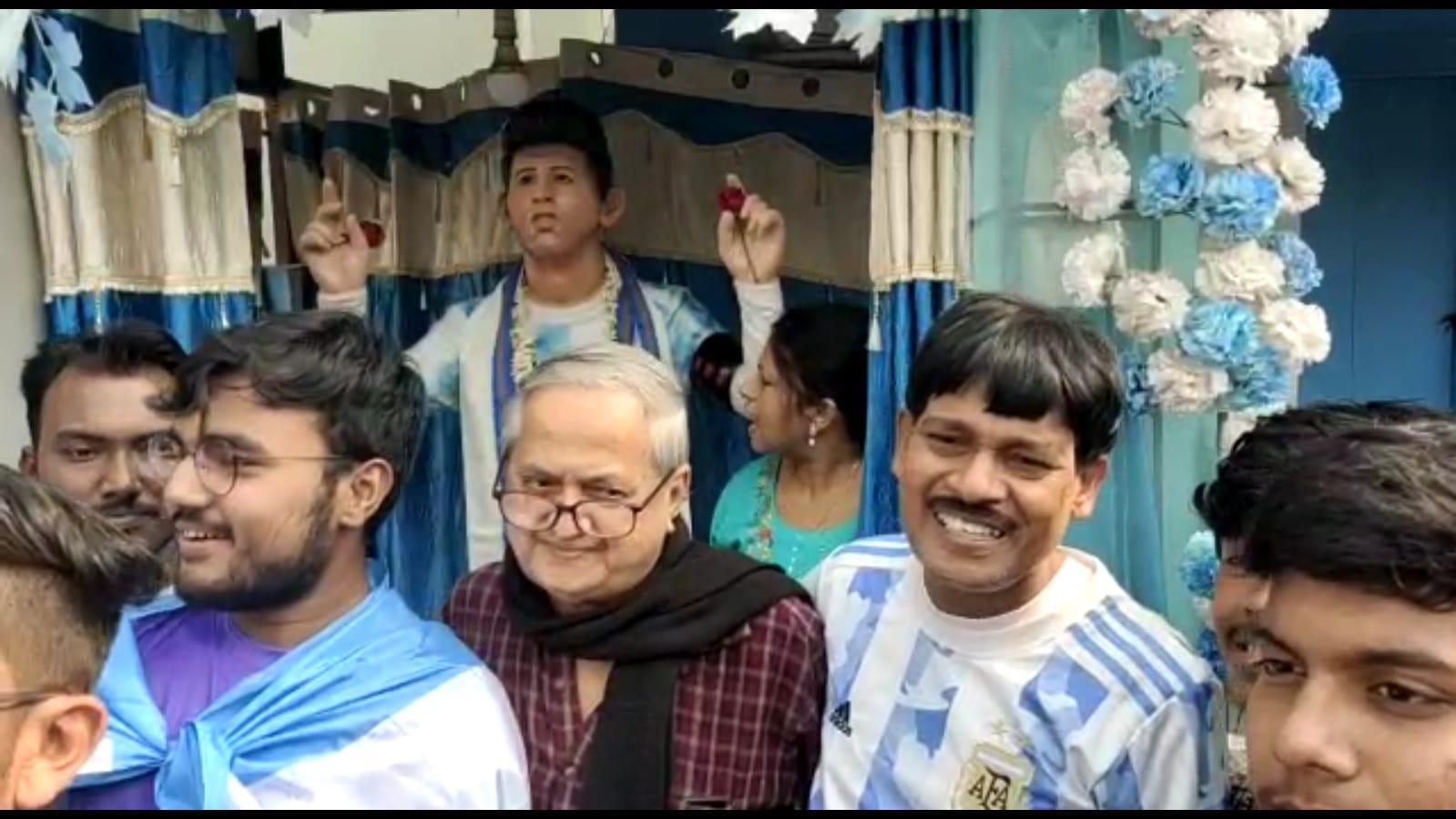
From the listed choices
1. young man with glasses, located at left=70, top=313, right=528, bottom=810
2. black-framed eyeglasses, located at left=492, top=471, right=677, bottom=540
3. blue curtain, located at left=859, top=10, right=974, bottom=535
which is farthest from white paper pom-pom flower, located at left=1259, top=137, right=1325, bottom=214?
young man with glasses, located at left=70, top=313, right=528, bottom=810

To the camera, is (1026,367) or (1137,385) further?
(1137,385)

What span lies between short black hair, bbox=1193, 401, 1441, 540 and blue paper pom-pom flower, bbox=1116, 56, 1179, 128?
2.59ft

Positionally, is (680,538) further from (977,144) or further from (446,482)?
(446,482)

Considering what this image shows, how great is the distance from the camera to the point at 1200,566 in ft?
7.53

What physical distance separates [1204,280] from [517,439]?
1252 millimetres

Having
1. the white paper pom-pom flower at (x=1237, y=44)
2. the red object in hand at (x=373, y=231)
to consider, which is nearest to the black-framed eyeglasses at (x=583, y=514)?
the white paper pom-pom flower at (x=1237, y=44)

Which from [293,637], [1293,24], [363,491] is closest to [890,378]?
[1293,24]

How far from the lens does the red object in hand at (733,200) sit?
2.78 m

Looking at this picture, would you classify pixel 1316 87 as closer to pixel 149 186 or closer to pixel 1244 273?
pixel 1244 273

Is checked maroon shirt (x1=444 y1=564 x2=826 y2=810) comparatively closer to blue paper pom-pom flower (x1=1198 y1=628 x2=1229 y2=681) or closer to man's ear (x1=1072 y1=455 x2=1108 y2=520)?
man's ear (x1=1072 y1=455 x2=1108 y2=520)

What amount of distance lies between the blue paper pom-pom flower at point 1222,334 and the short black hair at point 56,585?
168 cm

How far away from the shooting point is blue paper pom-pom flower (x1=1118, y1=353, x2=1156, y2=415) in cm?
231

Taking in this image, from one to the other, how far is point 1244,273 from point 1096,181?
286mm

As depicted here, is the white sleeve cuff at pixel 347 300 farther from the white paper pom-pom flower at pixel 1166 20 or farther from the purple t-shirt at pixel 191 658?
the white paper pom-pom flower at pixel 1166 20
